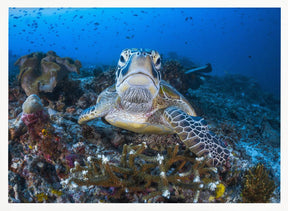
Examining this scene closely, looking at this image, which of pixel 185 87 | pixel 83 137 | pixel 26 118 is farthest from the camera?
pixel 185 87

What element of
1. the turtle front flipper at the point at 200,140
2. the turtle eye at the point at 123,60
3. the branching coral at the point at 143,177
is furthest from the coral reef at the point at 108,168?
the turtle eye at the point at 123,60

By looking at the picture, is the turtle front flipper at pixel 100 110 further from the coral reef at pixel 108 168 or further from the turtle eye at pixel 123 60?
the turtle eye at pixel 123 60

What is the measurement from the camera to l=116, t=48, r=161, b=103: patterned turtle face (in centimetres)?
178

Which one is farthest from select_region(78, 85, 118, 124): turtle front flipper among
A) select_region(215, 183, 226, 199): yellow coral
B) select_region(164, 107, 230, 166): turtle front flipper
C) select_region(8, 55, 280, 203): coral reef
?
select_region(215, 183, 226, 199): yellow coral

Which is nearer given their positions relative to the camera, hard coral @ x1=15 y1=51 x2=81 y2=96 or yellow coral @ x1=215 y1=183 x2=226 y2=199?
yellow coral @ x1=215 y1=183 x2=226 y2=199

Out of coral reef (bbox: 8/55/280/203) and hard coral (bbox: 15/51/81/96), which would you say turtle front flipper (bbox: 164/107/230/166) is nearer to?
coral reef (bbox: 8/55/280/203)

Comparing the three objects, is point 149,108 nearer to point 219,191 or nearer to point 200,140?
point 200,140

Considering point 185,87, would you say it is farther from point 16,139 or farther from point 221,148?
point 16,139

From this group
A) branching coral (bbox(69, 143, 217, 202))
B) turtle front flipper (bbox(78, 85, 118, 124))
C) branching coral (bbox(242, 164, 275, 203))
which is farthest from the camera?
turtle front flipper (bbox(78, 85, 118, 124))

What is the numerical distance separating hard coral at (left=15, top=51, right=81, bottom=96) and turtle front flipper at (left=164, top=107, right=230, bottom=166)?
3.06 m

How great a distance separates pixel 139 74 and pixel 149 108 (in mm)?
818
